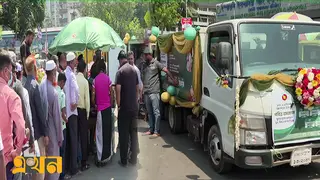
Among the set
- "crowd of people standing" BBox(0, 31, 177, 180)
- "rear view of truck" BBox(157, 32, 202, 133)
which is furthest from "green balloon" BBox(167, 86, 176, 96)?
"crowd of people standing" BBox(0, 31, 177, 180)

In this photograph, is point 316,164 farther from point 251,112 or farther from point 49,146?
point 49,146

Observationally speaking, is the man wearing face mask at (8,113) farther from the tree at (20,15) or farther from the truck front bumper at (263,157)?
the tree at (20,15)

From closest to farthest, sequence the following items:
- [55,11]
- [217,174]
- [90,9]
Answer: [217,174], [90,9], [55,11]

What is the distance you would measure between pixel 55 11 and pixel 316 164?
162m

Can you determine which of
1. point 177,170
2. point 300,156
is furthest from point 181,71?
point 300,156

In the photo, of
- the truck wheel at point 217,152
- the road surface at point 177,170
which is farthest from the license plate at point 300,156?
the truck wheel at point 217,152

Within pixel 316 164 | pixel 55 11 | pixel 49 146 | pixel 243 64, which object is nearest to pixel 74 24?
pixel 49 146

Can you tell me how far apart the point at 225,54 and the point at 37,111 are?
102 inches

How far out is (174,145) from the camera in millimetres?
7023

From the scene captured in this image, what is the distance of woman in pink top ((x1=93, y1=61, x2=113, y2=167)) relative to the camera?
18.3 ft

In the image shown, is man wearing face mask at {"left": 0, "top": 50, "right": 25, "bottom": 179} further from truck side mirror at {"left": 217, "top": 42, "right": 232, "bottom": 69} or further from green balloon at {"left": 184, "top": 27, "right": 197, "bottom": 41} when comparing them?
green balloon at {"left": 184, "top": 27, "right": 197, "bottom": 41}

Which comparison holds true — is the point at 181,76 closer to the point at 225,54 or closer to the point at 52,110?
the point at 225,54

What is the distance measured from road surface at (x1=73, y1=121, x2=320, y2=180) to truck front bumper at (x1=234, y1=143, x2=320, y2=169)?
78 cm

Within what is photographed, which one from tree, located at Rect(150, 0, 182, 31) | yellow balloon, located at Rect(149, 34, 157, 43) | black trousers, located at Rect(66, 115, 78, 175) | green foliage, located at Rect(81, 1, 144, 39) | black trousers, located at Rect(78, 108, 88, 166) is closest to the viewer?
black trousers, located at Rect(66, 115, 78, 175)
